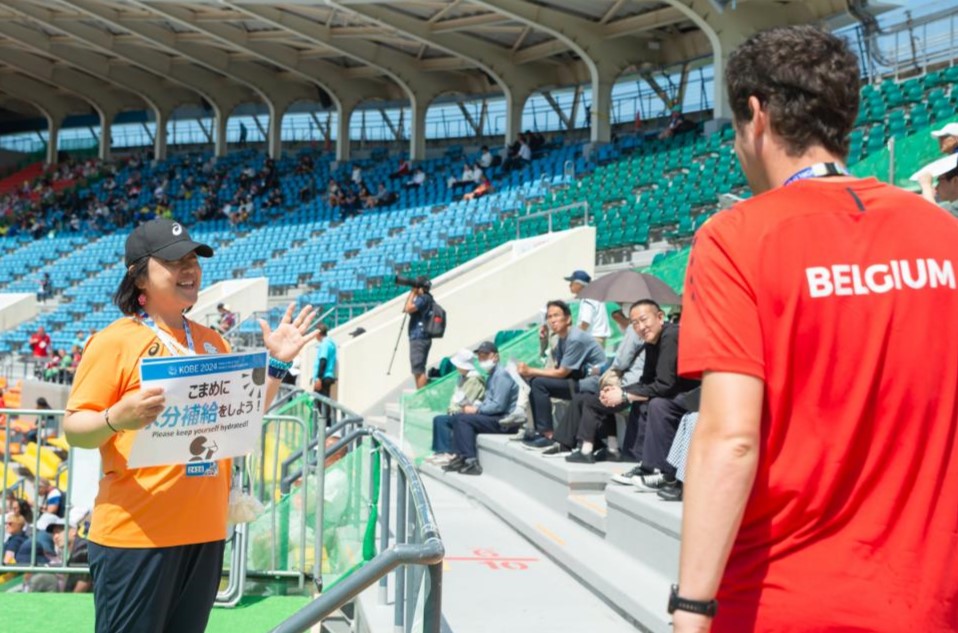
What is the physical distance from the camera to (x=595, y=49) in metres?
26.7

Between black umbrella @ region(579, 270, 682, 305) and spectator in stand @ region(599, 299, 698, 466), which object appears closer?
spectator in stand @ region(599, 299, 698, 466)

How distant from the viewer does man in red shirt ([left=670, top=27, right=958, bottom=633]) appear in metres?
1.60

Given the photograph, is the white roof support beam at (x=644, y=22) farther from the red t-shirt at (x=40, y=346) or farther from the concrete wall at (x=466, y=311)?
the red t-shirt at (x=40, y=346)

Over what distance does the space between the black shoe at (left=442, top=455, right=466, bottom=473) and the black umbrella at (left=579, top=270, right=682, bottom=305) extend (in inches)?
77.7

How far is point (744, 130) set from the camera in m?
1.81

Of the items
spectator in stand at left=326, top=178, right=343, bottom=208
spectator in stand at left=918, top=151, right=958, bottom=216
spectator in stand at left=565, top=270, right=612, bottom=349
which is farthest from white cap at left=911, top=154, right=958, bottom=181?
spectator in stand at left=326, top=178, right=343, bottom=208

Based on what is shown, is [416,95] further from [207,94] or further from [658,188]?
[658,188]

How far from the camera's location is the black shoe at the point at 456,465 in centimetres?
981

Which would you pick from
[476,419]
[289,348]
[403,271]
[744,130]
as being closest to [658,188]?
[403,271]

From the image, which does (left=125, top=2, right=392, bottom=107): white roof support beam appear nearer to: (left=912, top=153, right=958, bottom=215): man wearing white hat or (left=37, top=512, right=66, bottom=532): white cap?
(left=37, top=512, right=66, bottom=532): white cap

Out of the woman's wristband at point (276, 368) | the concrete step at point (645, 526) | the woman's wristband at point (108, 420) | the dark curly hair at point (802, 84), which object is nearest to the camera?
the dark curly hair at point (802, 84)

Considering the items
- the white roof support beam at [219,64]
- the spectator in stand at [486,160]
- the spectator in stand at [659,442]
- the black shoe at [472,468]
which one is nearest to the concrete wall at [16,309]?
the white roof support beam at [219,64]

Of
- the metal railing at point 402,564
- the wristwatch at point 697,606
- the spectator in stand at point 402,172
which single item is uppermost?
the spectator in stand at point 402,172

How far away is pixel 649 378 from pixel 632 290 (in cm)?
298
